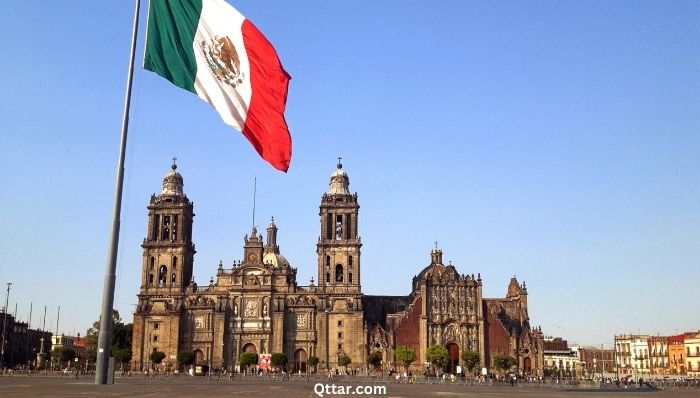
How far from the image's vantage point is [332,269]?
100 m

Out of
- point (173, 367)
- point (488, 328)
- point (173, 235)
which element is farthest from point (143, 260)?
point (488, 328)

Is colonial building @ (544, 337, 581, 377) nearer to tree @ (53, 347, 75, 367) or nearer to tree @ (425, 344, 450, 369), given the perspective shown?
tree @ (425, 344, 450, 369)

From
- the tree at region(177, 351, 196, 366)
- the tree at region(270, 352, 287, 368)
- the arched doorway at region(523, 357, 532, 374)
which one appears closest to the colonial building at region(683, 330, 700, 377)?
the arched doorway at region(523, 357, 532, 374)

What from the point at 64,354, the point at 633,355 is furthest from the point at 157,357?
the point at 633,355

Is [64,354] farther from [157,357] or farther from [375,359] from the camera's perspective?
[375,359]

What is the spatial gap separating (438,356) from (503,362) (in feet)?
29.0

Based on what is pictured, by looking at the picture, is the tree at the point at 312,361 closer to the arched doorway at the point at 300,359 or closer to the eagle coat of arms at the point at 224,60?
the arched doorway at the point at 300,359

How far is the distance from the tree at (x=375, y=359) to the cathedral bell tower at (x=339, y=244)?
9.35m

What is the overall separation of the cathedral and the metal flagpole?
83243mm

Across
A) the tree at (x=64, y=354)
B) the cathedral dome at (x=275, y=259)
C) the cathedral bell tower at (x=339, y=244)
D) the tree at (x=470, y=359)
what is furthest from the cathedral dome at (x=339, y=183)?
the tree at (x=64, y=354)

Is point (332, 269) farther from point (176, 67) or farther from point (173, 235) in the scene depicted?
point (176, 67)

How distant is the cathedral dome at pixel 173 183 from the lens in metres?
106

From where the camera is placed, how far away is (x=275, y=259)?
370 ft

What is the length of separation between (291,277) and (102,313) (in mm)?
88904
